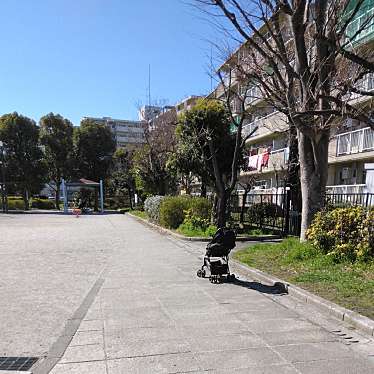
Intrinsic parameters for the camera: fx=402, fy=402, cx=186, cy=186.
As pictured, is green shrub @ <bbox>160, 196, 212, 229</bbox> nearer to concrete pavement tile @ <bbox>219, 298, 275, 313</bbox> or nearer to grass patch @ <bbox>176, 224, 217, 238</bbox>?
grass patch @ <bbox>176, 224, 217, 238</bbox>

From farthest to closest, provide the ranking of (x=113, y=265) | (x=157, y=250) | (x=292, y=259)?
(x=157, y=250)
(x=113, y=265)
(x=292, y=259)

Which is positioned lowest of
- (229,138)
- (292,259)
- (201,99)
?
(292,259)

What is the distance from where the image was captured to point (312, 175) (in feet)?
33.0

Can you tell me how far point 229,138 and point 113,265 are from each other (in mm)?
11194

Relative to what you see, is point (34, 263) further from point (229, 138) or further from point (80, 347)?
point (229, 138)

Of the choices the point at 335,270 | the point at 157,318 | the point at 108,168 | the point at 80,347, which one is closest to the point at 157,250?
the point at 335,270

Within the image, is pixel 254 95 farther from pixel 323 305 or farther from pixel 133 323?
pixel 133 323

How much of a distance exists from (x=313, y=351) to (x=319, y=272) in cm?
350

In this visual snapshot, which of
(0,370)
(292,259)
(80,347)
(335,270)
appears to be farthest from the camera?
(292,259)

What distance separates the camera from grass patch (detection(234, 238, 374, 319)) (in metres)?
5.96

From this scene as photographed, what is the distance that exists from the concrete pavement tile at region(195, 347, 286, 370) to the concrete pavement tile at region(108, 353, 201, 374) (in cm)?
13

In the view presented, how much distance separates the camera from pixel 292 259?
8859 mm

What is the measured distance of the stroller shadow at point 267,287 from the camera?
6951 mm

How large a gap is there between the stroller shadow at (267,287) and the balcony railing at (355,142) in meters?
14.3
